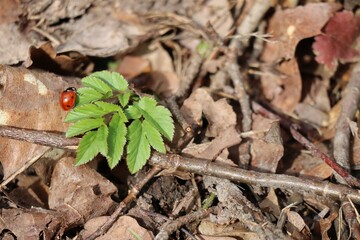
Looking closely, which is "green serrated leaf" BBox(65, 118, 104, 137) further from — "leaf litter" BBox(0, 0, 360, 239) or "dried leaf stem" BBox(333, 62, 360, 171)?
"dried leaf stem" BBox(333, 62, 360, 171)

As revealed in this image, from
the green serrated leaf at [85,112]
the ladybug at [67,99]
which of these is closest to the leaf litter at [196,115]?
the ladybug at [67,99]

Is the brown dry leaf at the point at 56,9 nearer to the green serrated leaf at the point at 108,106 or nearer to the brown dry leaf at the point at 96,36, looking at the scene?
the brown dry leaf at the point at 96,36

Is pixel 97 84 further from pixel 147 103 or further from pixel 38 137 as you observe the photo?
pixel 38 137

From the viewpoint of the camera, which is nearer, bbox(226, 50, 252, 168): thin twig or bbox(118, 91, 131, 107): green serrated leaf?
bbox(118, 91, 131, 107): green serrated leaf

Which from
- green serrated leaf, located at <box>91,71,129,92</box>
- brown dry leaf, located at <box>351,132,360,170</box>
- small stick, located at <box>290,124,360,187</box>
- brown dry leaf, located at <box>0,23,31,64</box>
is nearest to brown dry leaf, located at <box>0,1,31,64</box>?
brown dry leaf, located at <box>0,23,31,64</box>

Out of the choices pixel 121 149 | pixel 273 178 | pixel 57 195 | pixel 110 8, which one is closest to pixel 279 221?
pixel 273 178

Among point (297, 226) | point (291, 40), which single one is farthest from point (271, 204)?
point (291, 40)
